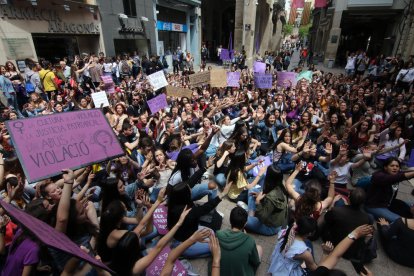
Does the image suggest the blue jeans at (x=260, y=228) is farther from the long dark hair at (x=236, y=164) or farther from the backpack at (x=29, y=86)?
the backpack at (x=29, y=86)

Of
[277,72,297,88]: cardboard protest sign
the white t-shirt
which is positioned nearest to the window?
[277,72,297,88]: cardboard protest sign

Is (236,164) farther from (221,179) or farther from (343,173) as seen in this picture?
(343,173)

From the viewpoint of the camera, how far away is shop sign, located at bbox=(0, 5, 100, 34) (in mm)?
10523

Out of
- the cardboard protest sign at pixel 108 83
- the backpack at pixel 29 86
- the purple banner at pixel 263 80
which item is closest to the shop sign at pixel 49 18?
the backpack at pixel 29 86

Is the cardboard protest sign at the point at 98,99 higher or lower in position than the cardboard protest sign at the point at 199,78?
lower

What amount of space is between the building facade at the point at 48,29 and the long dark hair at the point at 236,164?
11.4 meters

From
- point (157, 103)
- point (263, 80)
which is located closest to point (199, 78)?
point (263, 80)

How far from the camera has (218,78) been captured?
8.75 meters

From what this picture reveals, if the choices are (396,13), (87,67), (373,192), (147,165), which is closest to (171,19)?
(87,67)

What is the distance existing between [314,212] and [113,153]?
108 inches

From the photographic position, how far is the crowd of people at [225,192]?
226cm

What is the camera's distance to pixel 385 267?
324 centimetres

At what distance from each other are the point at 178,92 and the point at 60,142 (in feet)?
18.0

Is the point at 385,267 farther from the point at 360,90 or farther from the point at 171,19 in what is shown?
the point at 171,19
